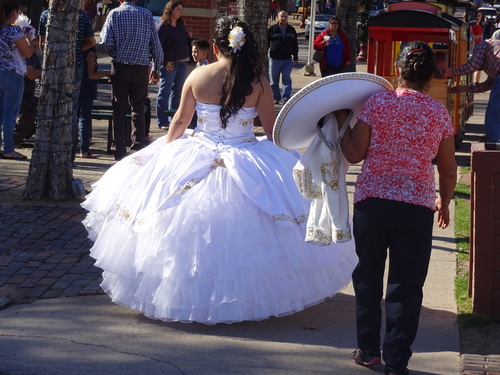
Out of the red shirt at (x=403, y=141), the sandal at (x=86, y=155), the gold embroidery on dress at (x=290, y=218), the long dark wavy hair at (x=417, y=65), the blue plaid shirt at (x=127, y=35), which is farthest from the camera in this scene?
the sandal at (x=86, y=155)

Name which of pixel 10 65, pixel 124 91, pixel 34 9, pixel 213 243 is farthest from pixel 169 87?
pixel 34 9

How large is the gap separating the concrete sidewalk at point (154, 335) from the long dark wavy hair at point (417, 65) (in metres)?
1.62

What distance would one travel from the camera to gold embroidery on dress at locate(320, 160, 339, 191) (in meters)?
5.01

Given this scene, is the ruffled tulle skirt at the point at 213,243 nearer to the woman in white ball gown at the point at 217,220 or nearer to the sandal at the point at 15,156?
the woman in white ball gown at the point at 217,220

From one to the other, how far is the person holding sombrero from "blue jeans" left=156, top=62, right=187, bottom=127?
3.62m

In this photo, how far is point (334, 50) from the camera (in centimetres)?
1666

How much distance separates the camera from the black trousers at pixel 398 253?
472cm

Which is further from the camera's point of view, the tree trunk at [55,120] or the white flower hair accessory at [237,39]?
the tree trunk at [55,120]

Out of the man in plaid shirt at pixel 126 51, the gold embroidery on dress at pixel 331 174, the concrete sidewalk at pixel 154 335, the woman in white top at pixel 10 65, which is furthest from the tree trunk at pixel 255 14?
the gold embroidery on dress at pixel 331 174

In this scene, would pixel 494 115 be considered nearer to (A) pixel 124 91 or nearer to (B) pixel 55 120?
(A) pixel 124 91

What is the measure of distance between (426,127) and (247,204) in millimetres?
1427

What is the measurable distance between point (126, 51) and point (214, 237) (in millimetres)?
6016

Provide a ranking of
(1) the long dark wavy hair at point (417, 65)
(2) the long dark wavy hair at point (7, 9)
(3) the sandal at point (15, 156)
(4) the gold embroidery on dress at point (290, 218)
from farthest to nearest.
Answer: (3) the sandal at point (15, 156) < (2) the long dark wavy hair at point (7, 9) < (4) the gold embroidery on dress at point (290, 218) < (1) the long dark wavy hair at point (417, 65)

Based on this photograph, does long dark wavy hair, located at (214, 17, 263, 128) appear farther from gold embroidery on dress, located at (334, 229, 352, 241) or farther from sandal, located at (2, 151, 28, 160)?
sandal, located at (2, 151, 28, 160)
